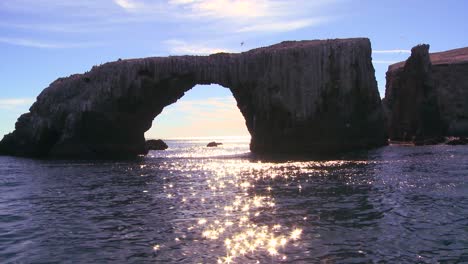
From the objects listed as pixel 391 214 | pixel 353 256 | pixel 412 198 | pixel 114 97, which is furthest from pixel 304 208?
pixel 114 97

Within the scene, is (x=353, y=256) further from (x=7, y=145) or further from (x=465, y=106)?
(x=465, y=106)

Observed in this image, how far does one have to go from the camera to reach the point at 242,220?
63.7 feet

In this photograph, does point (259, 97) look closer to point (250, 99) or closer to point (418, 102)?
point (250, 99)

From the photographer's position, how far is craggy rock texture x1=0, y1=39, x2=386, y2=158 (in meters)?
69.1

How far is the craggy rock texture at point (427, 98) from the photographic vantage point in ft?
286

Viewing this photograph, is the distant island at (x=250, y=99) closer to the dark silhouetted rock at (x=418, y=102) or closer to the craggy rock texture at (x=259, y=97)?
the craggy rock texture at (x=259, y=97)

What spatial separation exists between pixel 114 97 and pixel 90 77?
6.20m

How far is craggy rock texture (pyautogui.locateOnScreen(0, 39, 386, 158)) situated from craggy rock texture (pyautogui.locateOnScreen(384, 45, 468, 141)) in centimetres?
1748

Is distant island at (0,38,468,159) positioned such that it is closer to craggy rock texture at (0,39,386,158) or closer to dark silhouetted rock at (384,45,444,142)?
craggy rock texture at (0,39,386,158)

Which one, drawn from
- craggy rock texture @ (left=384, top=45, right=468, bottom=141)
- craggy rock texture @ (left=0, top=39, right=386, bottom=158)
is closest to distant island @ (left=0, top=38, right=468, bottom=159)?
craggy rock texture @ (left=0, top=39, right=386, bottom=158)

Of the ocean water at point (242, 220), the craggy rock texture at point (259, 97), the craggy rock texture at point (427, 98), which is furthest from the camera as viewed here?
the craggy rock texture at point (427, 98)

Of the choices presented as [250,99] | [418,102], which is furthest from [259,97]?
[418,102]

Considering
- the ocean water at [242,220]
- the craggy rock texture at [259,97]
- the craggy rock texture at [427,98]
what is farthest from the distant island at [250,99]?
the ocean water at [242,220]

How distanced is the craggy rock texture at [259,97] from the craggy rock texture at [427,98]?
1748 cm
